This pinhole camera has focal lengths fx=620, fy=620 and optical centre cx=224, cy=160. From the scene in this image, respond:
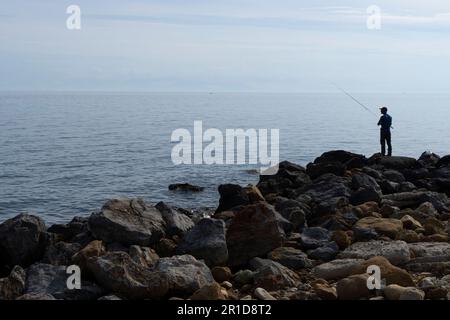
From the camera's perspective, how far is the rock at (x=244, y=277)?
955 centimetres

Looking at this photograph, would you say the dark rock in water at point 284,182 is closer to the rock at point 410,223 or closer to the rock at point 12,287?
the rock at point 410,223

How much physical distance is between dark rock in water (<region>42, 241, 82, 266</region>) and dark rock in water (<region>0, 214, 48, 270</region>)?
0.23m

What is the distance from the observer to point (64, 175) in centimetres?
3045

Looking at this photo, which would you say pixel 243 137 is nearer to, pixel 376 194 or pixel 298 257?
pixel 376 194

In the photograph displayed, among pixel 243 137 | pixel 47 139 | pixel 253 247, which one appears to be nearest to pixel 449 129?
pixel 243 137

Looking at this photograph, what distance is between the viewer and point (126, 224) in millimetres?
11047

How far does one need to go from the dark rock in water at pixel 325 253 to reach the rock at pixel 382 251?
0.23m

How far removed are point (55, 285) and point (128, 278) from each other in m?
1.15

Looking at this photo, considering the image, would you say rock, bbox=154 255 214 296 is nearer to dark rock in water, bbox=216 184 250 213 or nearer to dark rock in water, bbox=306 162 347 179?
dark rock in water, bbox=216 184 250 213

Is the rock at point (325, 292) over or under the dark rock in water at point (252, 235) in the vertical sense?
under

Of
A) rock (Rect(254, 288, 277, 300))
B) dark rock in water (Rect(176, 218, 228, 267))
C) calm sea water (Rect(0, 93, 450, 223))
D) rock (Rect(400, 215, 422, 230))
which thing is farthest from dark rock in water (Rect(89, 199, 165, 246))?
calm sea water (Rect(0, 93, 450, 223))

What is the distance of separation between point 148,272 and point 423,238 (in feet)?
17.4

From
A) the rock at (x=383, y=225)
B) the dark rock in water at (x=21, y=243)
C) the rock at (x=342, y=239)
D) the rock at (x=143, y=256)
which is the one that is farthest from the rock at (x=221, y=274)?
the dark rock in water at (x=21, y=243)
